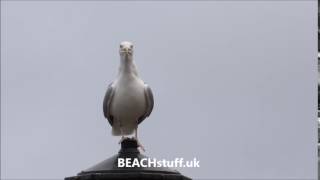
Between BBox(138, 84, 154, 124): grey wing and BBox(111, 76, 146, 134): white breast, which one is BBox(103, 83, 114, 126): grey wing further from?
BBox(138, 84, 154, 124): grey wing

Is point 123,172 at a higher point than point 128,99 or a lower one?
lower

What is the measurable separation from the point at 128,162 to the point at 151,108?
3.10 ft

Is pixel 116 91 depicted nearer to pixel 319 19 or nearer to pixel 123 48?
pixel 123 48

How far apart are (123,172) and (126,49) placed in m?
1.74

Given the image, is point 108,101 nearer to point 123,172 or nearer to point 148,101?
point 148,101

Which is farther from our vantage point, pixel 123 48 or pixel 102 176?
pixel 123 48

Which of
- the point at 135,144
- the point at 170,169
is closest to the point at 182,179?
the point at 170,169

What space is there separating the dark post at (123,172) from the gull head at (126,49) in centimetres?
138

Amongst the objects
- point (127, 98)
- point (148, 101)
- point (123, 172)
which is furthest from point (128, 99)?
point (123, 172)

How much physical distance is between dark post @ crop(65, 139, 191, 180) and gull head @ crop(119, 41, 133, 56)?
4.52ft

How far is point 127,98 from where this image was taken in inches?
378

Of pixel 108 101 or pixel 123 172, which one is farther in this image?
pixel 108 101

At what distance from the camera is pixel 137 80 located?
9.69 m

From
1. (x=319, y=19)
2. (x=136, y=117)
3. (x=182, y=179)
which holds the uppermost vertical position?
(x=319, y=19)
